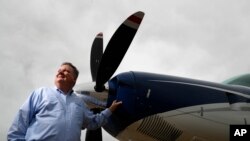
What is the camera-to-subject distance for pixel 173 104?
6000 mm

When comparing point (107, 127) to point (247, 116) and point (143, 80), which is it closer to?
point (143, 80)

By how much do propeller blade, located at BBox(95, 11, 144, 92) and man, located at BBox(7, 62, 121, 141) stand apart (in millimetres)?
2196

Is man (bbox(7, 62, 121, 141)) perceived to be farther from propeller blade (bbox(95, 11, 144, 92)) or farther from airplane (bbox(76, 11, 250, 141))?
propeller blade (bbox(95, 11, 144, 92))

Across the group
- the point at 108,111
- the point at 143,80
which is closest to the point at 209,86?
the point at 143,80

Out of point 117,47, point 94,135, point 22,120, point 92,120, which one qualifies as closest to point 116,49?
point 117,47

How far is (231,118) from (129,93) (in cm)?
224

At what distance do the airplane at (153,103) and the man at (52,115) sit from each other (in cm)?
186

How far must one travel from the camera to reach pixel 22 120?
3.42m

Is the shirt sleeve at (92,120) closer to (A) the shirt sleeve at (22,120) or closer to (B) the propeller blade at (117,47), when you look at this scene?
(A) the shirt sleeve at (22,120)

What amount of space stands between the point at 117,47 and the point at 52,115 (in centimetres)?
294

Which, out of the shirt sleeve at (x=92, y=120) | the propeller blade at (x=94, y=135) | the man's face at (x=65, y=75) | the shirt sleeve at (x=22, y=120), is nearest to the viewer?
the shirt sleeve at (x=22, y=120)

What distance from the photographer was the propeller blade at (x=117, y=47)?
605cm

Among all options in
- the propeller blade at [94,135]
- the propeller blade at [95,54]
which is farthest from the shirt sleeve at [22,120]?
the propeller blade at [95,54]

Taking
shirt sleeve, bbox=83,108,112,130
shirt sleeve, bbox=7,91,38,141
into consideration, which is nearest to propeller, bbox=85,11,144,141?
shirt sleeve, bbox=83,108,112,130
